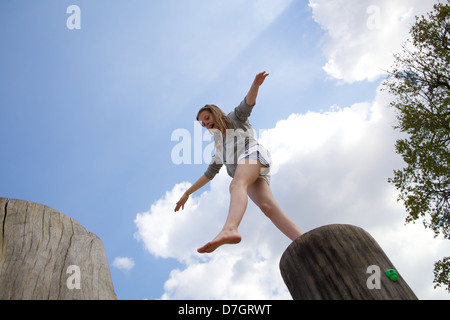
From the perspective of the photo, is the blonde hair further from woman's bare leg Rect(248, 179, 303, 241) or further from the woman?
woman's bare leg Rect(248, 179, 303, 241)

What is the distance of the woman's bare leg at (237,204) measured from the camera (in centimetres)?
234

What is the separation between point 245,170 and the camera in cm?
325

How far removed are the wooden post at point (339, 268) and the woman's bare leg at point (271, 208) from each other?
4.74ft

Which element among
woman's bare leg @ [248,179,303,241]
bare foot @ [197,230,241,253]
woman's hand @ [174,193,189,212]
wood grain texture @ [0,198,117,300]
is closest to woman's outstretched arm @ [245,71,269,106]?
woman's bare leg @ [248,179,303,241]

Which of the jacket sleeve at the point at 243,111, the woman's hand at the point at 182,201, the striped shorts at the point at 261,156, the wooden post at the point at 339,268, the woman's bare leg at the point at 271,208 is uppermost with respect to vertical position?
the jacket sleeve at the point at 243,111

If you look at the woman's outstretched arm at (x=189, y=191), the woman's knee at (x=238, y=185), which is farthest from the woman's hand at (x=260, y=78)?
the woman's outstretched arm at (x=189, y=191)

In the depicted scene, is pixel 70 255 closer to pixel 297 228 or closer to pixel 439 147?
pixel 297 228

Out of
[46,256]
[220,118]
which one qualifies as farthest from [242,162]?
[46,256]

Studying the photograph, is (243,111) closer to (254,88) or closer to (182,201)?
(254,88)

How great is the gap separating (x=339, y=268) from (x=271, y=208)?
1.84 metres

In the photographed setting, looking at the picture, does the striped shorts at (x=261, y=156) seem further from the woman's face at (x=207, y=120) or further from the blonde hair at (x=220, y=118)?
the woman's face at (x=207, y=120)

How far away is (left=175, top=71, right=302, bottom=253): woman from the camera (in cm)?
308
